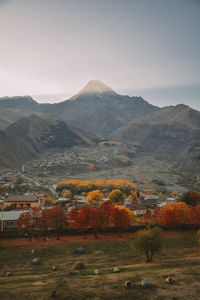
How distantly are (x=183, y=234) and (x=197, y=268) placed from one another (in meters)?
25.5

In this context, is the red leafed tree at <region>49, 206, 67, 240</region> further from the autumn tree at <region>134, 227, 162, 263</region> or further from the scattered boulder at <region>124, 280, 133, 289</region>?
the scattered boulder at <region>124, 280, 133, 289</region>

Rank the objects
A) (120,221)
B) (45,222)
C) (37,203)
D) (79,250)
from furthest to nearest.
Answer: (37,203) → (120,221) → (45,222) → (79,250)

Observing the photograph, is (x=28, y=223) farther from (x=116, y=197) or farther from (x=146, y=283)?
(x=116, y=197)

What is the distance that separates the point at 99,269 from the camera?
2788 cm

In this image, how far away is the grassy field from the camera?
19672mm

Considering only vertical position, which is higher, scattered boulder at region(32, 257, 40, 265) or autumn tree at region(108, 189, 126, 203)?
autumn tree at region(108, 189, 126, 203)

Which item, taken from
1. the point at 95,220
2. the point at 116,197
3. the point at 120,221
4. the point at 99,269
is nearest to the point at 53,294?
the point at 99,269

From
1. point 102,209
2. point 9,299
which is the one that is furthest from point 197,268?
point 102,209

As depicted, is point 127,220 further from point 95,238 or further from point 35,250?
point 35,250

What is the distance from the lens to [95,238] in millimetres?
46625

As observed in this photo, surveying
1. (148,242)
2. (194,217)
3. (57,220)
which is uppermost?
(57,220)

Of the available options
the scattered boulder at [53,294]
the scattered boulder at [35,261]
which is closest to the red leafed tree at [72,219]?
the scattered boulder at [35,261]

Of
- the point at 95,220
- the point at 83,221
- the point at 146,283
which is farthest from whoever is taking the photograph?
the point at 95,220

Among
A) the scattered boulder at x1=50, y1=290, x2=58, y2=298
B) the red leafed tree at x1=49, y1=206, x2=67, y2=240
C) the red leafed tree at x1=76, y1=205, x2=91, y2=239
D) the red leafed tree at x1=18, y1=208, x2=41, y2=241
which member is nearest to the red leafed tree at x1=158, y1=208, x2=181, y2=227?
the red leafed tree at x1=76, y1=205, x2=91, y2=239
